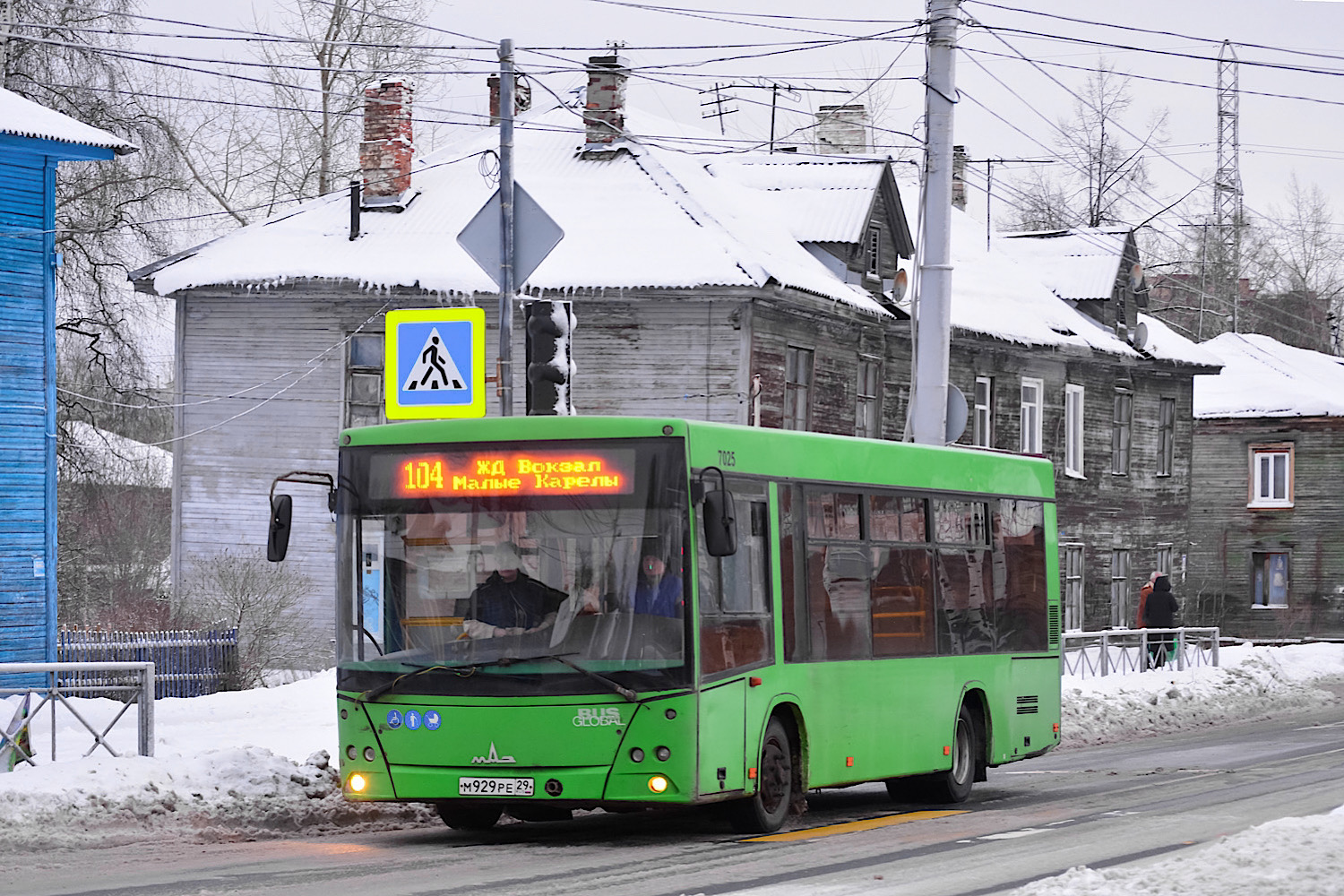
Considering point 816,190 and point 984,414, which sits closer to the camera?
point 816,190

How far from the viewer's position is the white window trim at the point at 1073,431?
1774 inches

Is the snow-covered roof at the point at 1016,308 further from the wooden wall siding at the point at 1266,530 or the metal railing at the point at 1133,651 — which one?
the metal railing at the point at 1133,651

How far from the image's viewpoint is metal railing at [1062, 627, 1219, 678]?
29.8 metres

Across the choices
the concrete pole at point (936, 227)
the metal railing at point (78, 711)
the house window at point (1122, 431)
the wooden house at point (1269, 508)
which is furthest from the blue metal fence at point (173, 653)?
the wooden house at point (1269, 508)

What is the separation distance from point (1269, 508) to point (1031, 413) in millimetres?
15725

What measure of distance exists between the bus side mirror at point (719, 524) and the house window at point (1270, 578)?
4776 cm

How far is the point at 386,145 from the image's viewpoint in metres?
34.5

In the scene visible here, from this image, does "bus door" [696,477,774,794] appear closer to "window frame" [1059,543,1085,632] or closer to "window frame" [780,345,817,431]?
"window frame" [780,345,817,431]

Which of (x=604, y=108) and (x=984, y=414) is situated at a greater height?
(x=604, y=108)

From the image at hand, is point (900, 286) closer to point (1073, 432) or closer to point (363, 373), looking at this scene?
point (1073, 432)

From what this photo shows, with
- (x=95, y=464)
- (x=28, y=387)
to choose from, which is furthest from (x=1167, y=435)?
(x=28, y=387)

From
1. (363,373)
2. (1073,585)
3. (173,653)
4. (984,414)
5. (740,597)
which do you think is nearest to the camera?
(740,597)

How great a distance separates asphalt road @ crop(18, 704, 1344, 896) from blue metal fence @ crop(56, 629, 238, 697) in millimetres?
12607

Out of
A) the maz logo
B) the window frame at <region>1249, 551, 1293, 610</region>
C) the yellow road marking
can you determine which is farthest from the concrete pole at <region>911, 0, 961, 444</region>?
the window frame at <region>1249, 551, 1293, 610</region>
